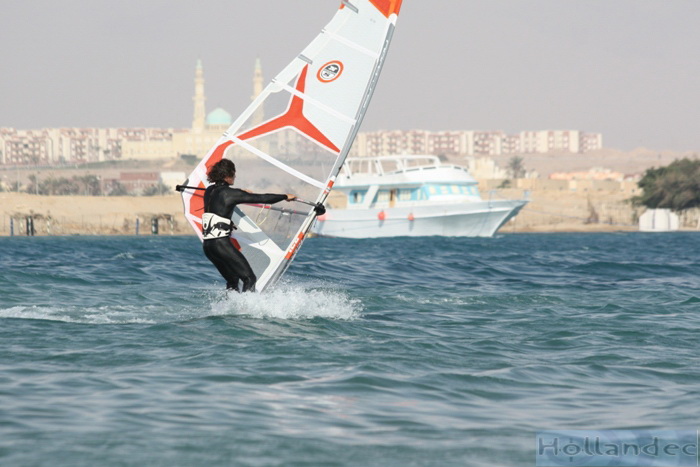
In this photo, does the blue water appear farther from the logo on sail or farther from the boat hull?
the boat hull

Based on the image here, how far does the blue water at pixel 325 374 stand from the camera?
549 centimetres

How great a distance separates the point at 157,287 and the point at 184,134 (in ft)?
615

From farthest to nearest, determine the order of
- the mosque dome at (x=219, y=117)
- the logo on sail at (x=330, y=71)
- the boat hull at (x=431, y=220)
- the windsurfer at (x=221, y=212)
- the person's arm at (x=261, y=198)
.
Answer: the mosque dome at (x=219, y=117) → the boat hull at (x=431, y=220) → the logo on sail at (x=330, y=71) → the windsurfer at (x=221, y=212) → the person's arm at (x=261, y=198)

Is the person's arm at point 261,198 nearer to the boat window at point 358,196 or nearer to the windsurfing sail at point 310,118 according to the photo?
the windsurfing sail at point 310,118

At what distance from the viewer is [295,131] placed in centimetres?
1185

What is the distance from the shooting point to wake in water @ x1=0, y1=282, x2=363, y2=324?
33.9ft

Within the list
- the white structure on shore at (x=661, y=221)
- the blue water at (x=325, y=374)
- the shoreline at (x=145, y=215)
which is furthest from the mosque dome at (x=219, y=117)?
the blue water at (x=325, y=374)

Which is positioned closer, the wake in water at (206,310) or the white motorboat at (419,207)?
the wake in water at (206,310)

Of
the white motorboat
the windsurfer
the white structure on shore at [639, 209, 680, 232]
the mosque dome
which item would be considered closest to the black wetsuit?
the windsurfer

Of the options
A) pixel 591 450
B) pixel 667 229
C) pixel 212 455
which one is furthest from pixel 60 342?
pixel 667 229

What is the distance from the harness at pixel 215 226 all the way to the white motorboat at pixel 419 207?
44437 mm

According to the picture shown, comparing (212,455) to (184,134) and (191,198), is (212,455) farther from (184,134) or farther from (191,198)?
(184,134)

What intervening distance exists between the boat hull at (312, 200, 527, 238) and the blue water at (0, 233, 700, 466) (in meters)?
41.2

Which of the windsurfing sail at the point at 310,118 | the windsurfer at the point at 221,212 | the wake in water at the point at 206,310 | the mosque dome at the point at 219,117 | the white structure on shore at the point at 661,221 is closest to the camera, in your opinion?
the windsurfer at the point at 221,212
